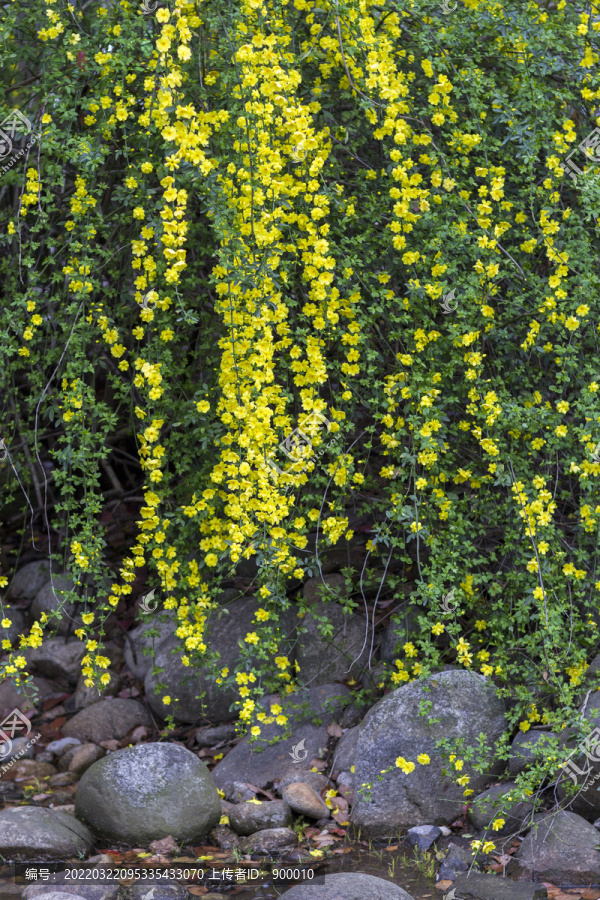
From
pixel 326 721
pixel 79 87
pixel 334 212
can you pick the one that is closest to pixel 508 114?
pixel 334 212

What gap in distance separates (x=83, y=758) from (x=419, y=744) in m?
1.46

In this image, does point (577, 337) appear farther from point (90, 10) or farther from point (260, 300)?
point (90, 10)

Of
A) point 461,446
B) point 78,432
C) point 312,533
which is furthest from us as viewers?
point 312,533

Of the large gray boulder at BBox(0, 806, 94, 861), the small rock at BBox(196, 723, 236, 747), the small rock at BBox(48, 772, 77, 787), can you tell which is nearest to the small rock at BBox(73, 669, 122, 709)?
the small rock at BBox(48, 772, 77, 787)

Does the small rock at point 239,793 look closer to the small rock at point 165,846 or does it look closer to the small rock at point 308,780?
the small rock at point 308,780

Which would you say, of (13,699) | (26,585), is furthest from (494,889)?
(26,585)

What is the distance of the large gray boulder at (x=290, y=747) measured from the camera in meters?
3.45

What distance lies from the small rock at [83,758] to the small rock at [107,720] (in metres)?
0.12

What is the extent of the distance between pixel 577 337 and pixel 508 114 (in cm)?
83

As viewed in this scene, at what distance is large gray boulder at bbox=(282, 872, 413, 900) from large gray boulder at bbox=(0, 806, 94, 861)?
84 centimetres

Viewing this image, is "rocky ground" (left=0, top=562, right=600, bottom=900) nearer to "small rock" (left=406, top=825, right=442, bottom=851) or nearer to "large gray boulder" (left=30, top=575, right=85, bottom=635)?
"small rock" (left=406, top=825, right=442, bottom=851)

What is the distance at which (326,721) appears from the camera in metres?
3.63

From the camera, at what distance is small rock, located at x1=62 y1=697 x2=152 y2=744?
3.92 metres

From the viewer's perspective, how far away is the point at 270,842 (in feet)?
9.96
